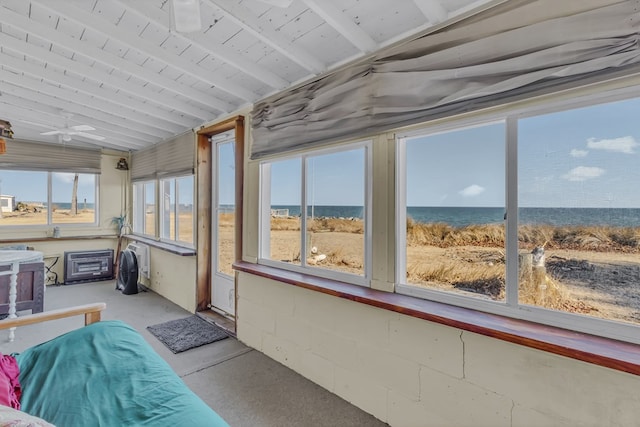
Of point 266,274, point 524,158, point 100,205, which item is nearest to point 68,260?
point 100,205

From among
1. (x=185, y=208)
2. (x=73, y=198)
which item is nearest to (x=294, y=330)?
(x=185, y=208)

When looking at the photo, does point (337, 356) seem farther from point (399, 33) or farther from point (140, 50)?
point (140, 50)

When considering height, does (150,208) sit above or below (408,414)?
above

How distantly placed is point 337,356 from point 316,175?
143 centimetres

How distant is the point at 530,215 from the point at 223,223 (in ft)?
10.6

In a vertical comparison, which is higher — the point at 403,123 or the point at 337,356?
the point at 403,123

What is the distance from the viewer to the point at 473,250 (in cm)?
177

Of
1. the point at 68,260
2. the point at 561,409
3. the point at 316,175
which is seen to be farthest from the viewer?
the point at 68,260

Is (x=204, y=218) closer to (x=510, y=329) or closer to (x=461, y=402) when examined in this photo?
(x=461, y=402)

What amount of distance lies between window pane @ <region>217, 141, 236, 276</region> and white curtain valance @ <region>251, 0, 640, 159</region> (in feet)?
5.45

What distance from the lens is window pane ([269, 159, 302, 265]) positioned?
274cm

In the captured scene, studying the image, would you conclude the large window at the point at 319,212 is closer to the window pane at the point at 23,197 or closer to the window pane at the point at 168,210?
the window pane at the point at 168,210

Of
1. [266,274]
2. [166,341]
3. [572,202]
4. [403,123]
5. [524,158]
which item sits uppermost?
[403,123]

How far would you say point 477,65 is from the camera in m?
1.52
